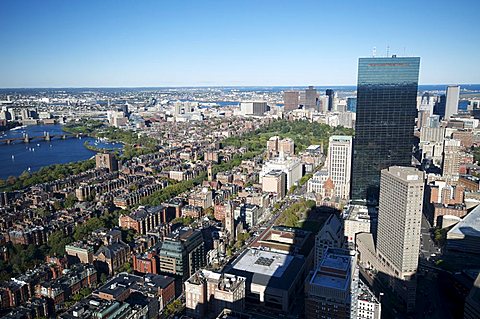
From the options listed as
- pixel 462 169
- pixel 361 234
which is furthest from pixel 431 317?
pixel 462 169

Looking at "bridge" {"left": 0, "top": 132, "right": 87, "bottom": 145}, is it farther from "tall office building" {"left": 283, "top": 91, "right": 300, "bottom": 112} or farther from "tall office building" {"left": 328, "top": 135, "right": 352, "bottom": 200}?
"tall office building" {"left": 328, "top": 135, "right": 352, "bottom": 200}

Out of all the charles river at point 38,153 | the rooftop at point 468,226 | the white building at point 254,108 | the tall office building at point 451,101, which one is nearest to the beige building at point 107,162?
the charles river at point 38,153

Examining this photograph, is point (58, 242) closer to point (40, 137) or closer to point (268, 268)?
point (268, 268)

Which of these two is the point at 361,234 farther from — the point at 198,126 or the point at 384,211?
the point at 198,126

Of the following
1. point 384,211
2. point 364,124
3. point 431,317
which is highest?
point 364,124

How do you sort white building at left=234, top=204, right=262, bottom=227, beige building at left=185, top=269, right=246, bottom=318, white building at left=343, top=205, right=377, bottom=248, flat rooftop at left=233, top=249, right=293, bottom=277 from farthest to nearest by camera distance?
1. white building at left=234, top=204, right=262, bottom=227
2. white building at left=343, top=205, right=377, bottom=248
3. flat rooftop at left=233, top=249, right=293, bottom=277
4. beige building at left=185, top=269, right=246, bottom=318

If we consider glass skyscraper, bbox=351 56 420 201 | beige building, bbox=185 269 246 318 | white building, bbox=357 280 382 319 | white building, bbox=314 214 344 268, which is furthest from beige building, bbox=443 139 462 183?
beige building, bbox=185 269 246 318

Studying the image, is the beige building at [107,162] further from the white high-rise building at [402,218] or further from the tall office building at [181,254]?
the white high-rise building at [402,218]

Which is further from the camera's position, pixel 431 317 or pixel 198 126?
pixel 198 126
